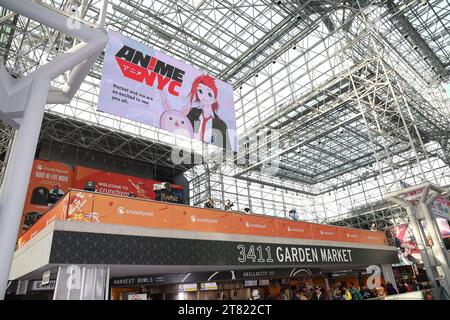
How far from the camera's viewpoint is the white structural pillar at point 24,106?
342 centimetres

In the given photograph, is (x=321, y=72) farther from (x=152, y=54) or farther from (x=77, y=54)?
(x=77, y=54)

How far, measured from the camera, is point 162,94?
8.38 meters

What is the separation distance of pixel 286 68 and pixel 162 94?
46.3 feet

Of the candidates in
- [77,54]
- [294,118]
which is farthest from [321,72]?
[77,54]

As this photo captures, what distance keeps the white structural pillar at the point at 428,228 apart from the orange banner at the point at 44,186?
705 inches

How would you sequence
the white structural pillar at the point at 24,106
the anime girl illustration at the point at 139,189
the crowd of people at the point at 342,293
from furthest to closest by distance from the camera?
the anime girl illustration at the point at 139,189
the crowd of people at the point at 342,293
the white structural pillar at the point at 24,106

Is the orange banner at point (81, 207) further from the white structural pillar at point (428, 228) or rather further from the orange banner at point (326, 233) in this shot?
the white structural pillar at point (428, 228)

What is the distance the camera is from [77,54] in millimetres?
4375

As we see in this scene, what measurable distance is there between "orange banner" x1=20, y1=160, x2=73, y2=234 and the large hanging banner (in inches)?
517

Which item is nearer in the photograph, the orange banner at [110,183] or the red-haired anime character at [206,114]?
the red-haired anime character at [206,114]

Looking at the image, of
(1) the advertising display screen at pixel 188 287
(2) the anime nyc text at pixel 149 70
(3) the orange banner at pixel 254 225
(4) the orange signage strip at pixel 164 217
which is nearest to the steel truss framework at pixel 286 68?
(2) the anime nyc text at pixel 149 70

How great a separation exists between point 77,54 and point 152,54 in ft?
14.7

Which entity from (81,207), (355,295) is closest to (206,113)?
(81,207)

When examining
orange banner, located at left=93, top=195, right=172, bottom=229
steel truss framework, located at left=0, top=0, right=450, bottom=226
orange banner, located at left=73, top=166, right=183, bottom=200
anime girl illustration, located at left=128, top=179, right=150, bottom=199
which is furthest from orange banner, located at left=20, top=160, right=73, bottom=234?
orange banner, located at left=93, top=195, right=172, bottom=229
